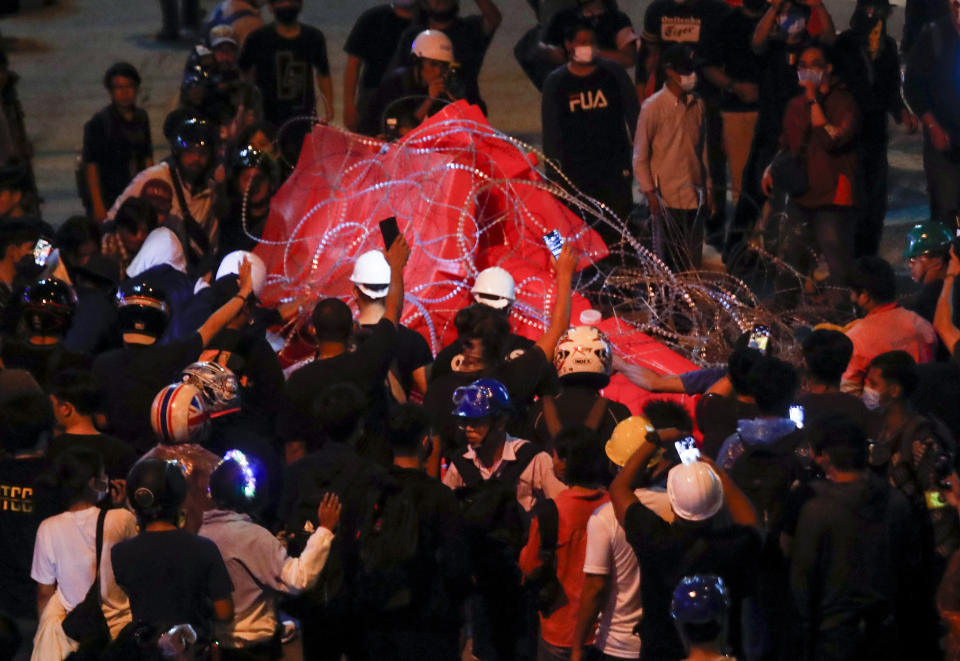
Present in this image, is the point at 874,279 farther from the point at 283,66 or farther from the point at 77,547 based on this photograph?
the point at 283,66

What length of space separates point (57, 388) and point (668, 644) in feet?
8.09

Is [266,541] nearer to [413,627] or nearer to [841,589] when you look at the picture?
[413,627]

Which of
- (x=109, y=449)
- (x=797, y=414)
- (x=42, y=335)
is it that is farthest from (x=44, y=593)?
(x=797, y=414)

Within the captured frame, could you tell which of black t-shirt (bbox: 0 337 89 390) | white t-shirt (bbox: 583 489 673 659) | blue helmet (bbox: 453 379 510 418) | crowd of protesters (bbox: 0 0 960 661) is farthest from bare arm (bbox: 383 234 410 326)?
white t-shirt (bbox: 583 489 673 659)

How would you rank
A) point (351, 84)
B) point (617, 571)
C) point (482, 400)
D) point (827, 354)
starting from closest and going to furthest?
point (617, 571)
point (482, 400)
point (827, 354)
point (351, 84)

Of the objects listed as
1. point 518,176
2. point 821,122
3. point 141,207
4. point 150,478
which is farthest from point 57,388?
point 821,122

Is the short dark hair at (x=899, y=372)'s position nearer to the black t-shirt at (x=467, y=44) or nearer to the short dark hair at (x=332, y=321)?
the short dark hair at (x=332, y=321)

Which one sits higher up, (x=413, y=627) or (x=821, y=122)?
(x=821, y=122)

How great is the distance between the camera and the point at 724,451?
19.2 feet

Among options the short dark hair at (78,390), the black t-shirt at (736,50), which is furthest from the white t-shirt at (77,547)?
the black t-shirt at (736,50)

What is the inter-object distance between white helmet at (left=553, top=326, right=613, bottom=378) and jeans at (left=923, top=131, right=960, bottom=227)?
513cm

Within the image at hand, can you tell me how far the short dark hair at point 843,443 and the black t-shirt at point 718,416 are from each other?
2.20 ft

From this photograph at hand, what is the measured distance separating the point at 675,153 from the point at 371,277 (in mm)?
3423

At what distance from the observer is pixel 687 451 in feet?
17.1
